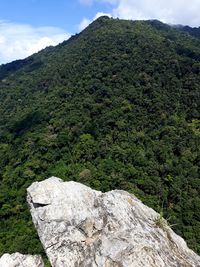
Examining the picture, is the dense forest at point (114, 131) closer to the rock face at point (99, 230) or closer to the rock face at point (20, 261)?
the rock face at point (20, 261)

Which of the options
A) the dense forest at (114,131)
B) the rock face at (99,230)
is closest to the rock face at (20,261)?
the rock face at (99,230)

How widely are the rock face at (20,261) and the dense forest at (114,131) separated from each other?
3037cm

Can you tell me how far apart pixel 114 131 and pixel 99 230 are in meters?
51.1

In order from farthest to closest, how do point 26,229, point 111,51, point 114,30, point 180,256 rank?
1. point 114,30
2. point 111,51
3. point 26,229
4. point 180,256

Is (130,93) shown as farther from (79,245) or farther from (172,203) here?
(79,245)

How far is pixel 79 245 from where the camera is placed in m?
14.8

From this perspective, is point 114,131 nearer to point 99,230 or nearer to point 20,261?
point 20,261

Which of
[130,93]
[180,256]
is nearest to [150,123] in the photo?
[130,93]

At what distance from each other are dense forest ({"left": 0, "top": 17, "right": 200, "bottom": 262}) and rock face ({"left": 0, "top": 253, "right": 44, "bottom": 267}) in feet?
99.6

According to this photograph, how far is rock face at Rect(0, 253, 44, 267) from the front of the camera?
15.7 metres

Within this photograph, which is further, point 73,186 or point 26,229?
point 26,229

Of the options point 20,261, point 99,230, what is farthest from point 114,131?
point 99,230

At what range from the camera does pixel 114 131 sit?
217 feet

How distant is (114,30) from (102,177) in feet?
197
